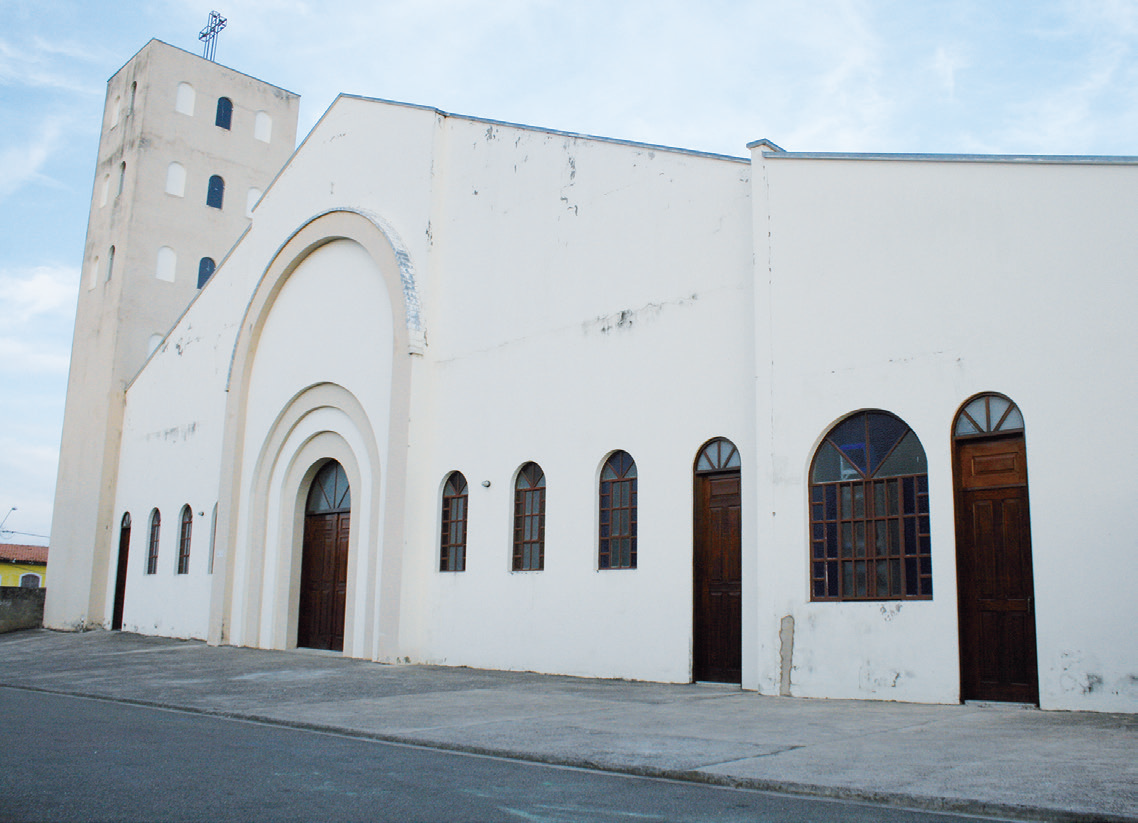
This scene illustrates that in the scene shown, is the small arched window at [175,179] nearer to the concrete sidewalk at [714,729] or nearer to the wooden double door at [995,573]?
the concrete sidewalk at [714,729]

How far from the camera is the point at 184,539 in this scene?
70.8 ft

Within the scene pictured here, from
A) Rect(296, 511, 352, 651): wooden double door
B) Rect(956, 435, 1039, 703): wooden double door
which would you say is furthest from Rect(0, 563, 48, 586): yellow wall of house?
Rect(956, 435, 1039, 703): wooden double door

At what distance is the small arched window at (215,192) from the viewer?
89.8ft

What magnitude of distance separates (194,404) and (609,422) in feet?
42.2

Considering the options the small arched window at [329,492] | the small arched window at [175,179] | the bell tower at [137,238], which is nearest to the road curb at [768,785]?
the small arched window at [329,492]

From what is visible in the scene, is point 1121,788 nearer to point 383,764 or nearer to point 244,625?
point 383,764

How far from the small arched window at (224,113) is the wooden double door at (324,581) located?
14.6m

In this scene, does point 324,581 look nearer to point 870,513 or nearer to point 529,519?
point 529,519

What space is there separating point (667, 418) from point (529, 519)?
2.94 metres

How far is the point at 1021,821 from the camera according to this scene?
15.7 feet

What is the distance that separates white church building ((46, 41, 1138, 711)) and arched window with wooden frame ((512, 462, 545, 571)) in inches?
2.2

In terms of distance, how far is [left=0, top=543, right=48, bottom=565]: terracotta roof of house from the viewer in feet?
143

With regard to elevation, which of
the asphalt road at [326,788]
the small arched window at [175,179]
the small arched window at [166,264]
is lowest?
the asphalt road at [326,788]

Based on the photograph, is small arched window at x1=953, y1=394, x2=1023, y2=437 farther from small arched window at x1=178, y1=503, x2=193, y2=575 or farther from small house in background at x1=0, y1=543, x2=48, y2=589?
small house in background at x1=0, y1=543, x2=48, y2=589
